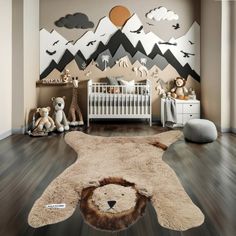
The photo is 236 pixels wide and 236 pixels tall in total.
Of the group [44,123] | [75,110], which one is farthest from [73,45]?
[44,123]

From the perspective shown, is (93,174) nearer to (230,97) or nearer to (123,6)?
(230,97)

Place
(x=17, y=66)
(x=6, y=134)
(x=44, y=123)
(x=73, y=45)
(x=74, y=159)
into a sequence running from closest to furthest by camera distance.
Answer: (x=74, y=159) → (x=6, y=134) → (x=17, y=66) → (x=44, y=123) → (x=73, y=45)

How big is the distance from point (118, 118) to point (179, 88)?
4.51 ft

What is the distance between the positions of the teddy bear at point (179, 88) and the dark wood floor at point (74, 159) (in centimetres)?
175

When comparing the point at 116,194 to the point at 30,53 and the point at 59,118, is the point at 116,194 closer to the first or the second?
the point at 59,118

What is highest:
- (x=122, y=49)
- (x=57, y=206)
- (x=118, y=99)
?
(x=122, y=49)

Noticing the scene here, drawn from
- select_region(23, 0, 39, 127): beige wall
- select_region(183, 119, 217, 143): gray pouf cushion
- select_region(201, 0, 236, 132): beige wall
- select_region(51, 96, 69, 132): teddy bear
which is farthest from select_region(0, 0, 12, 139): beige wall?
select_region(201, 0, 236, 132): beige wall

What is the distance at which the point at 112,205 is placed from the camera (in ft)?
4.71

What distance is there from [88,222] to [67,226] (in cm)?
10

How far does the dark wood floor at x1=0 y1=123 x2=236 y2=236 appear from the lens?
1218 millimetres

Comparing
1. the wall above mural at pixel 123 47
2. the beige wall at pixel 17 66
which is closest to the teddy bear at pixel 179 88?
the wall above mural at pixel 123 47

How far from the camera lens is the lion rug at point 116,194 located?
1.31 meters

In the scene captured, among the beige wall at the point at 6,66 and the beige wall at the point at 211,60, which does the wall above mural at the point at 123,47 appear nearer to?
the beige wall at the point at 211,60

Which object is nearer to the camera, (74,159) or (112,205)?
(112,205)
